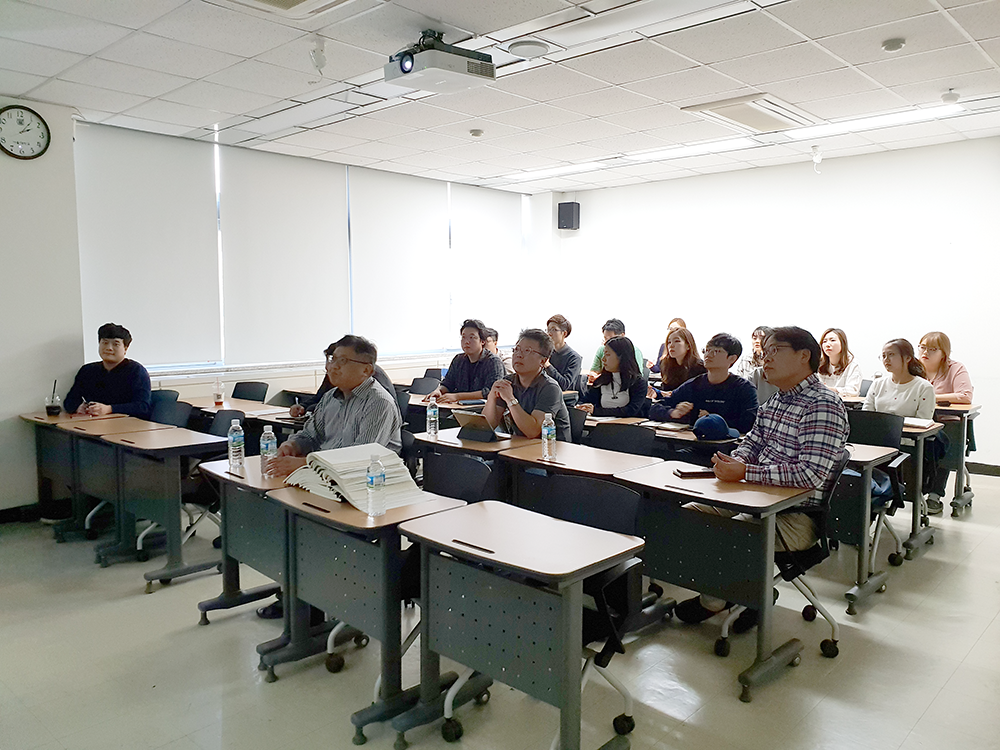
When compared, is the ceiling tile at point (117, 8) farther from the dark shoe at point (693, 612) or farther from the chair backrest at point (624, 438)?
the dark shoe at point (693, 612)

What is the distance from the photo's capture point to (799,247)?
26.6 feet

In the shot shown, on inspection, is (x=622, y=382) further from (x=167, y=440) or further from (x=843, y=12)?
(x=167, y=440)

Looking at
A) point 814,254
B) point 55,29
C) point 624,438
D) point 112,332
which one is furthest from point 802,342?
point 814,254

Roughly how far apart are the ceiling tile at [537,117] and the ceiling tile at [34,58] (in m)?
3.02

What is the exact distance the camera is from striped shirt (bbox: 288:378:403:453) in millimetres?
3482

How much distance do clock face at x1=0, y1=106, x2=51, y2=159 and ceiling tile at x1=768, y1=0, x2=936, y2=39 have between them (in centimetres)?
512

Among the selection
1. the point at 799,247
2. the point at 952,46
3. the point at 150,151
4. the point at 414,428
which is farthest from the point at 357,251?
the point at 952,46

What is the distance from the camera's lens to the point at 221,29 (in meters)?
3.97

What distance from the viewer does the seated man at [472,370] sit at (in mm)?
5910

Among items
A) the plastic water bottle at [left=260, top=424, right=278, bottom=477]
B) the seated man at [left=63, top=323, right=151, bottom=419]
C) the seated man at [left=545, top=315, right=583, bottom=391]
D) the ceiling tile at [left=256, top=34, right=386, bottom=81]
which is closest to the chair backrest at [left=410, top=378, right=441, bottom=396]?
the seated man at [left=545, top=315, right=583, bottom=391]

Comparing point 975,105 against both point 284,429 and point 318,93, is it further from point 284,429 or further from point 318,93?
point 284,429

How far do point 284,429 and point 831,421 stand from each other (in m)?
3.94

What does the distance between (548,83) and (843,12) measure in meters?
1.93

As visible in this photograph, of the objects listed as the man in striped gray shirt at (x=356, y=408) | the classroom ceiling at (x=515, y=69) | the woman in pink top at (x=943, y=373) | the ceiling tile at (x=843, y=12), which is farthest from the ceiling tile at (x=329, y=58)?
the woman in pink top at (x=943, y=373)
